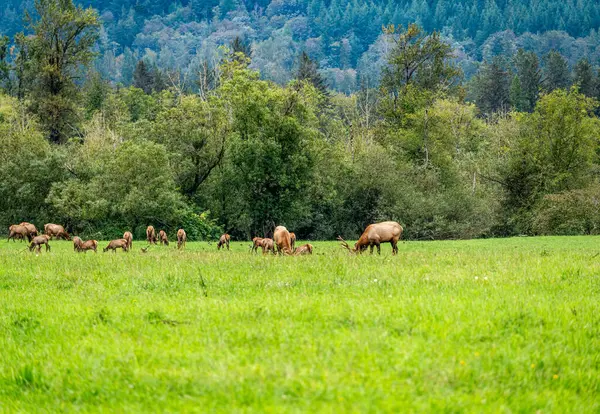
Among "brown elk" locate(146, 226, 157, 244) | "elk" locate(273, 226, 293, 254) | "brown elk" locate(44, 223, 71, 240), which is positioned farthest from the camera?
"brown elk" locate(44, 223, 71, 240)

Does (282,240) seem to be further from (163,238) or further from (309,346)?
(309,346)

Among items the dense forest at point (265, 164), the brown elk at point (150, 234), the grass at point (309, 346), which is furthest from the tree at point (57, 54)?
the grass at point (309, 346)

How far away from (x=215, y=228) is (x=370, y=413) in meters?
44.1

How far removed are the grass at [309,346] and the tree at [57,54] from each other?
56774mm

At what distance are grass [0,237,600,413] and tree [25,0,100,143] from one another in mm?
56774

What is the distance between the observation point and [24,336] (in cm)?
949

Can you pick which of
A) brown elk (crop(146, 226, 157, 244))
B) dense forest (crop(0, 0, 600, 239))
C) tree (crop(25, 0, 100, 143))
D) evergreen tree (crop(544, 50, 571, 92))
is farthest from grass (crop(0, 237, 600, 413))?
evergreen tree (crop(544, 50, 571, 92))

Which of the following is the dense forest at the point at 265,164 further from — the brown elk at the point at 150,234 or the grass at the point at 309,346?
the grass at the point at 309,346

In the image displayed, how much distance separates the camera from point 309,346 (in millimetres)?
7863

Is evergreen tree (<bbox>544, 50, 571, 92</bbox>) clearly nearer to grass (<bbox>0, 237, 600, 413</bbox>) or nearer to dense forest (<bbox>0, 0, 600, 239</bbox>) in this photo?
dense forest (<bbox>0, 0, 600, 239</bbox>)

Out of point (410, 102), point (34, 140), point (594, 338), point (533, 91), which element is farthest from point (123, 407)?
point (533, 91)

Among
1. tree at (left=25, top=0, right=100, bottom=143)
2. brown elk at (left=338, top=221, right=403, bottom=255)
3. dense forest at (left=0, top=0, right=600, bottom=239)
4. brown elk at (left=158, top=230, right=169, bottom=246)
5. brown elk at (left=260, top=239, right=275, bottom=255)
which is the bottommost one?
brown elk at (left=158, top=230, right=169, bottom=246)

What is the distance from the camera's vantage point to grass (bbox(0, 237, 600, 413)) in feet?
21.5

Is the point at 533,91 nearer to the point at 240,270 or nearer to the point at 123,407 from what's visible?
the point at 240,270
